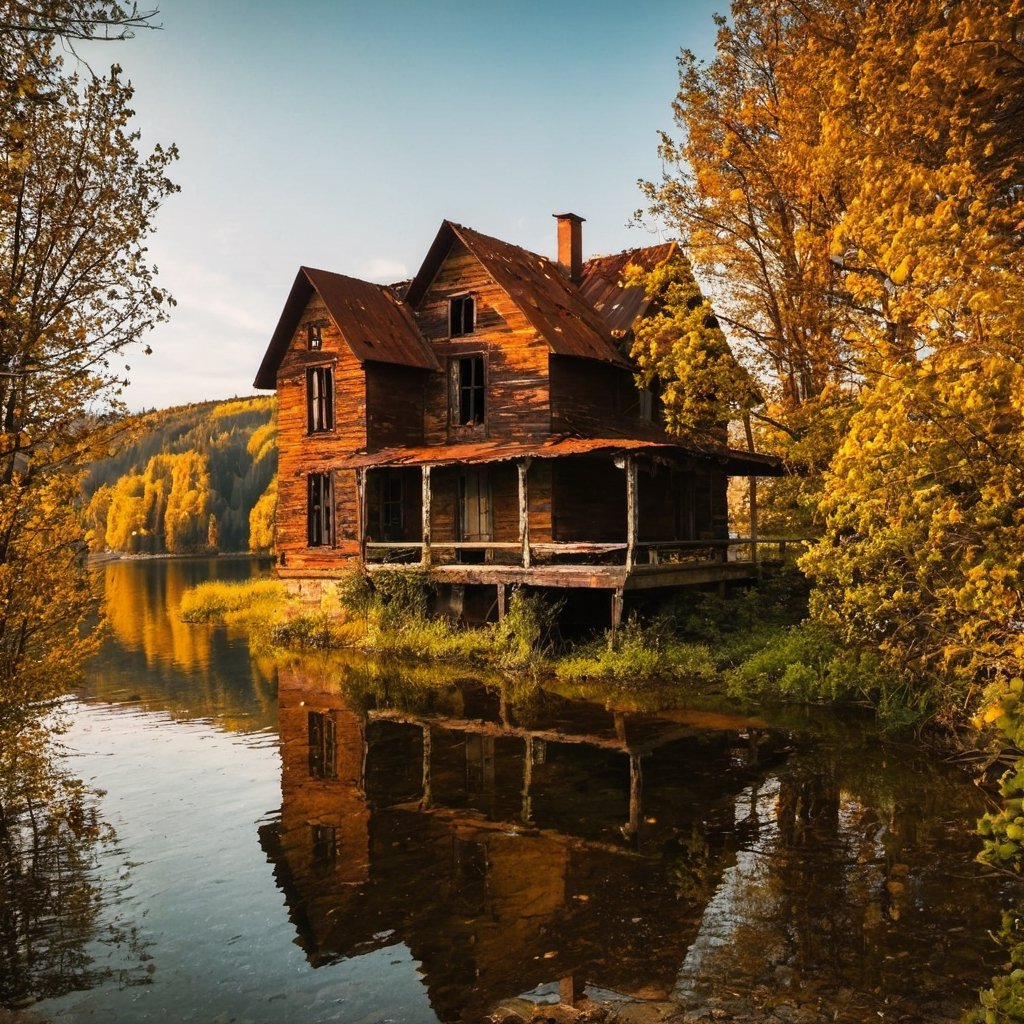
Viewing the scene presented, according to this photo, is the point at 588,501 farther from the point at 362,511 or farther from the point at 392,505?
the point at 362,511

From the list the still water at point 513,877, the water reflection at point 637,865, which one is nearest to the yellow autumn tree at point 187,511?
the still water at point 513,877

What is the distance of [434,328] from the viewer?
26922 mm

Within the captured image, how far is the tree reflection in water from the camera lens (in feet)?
22.4

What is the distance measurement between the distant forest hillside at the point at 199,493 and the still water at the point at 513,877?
93668 mm

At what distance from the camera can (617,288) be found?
28562 millimetres

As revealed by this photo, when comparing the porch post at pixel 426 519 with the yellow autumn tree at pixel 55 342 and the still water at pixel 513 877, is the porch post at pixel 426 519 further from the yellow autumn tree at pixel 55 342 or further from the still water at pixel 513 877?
the yellow autumn tree at pixel 55 342

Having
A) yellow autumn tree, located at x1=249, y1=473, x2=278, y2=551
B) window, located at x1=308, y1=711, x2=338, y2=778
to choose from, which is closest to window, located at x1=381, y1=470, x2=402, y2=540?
window, located at x1=308, y1=711, x2=338, y2=778

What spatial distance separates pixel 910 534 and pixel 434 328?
62.4 feet

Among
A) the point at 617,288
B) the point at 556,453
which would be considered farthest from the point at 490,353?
the point at 556,453

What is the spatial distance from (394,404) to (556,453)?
7875mm

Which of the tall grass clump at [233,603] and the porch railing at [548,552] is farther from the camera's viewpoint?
the tall grass clump at [233,603]

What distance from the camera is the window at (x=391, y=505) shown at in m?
26.3

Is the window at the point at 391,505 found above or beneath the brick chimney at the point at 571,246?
beneath

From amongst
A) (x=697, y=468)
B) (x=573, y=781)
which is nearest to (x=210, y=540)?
(x=697, y=468)
